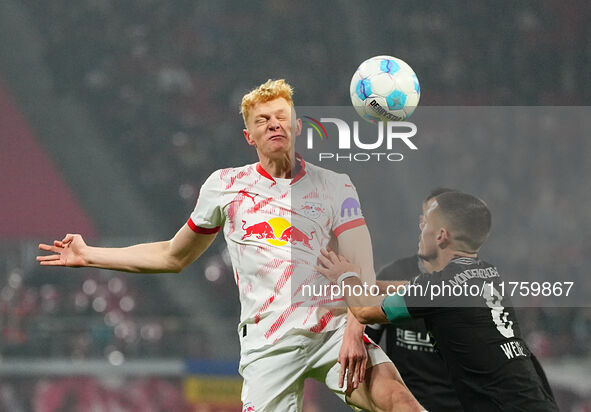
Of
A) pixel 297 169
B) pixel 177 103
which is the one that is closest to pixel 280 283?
pixel 297 169

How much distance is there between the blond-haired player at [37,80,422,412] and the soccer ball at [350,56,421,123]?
0.93 metres

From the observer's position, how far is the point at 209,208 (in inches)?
169

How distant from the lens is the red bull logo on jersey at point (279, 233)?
4125 mm

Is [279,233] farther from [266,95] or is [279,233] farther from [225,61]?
[225,61]

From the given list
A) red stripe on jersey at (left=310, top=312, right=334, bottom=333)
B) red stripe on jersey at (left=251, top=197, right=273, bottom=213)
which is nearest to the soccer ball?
red stripe on jersey at (left=251, top=197, right=273, bottom=213)

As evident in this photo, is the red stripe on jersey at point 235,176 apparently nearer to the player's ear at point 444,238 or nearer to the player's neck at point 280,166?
the player's neck at point 280,166

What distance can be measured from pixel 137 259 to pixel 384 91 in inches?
71.9

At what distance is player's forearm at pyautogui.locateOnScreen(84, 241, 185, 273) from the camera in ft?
14.7

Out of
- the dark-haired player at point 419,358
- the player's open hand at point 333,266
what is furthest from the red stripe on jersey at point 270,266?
the dark-haired player at point 419,358

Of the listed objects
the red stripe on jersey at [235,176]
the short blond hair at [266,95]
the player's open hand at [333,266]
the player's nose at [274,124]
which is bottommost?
the player's open hand at [333,266]

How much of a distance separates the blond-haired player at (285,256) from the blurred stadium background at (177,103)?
6.19 meters

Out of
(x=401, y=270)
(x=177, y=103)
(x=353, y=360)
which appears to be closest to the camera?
(x=353, y=360)

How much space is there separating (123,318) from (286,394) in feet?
28.3

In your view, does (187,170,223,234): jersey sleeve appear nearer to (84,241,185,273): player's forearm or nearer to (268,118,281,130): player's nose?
(84,241,185,273): player's forearm
